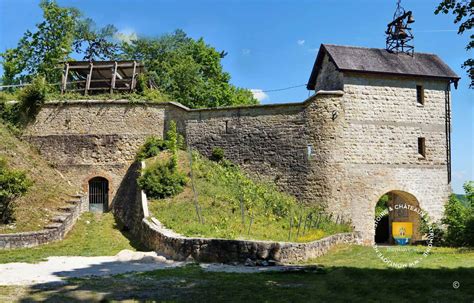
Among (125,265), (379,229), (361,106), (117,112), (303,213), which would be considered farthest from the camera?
(379,229)

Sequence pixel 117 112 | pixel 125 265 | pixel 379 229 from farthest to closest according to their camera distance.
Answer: pixel 379 229 → pixel 117 112 → pixel 125 265

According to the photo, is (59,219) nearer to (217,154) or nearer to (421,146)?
(217,154)

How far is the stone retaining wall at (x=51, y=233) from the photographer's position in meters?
13.5

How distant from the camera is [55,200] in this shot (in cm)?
1784

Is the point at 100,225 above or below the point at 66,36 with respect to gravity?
below

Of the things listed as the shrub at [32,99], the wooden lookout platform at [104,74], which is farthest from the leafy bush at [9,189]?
the wooden lookout platform at [104,74]

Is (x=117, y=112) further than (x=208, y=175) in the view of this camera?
Yes

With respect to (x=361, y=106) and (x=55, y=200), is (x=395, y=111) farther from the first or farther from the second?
(x=55, y=200)

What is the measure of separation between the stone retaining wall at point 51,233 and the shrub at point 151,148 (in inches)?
141

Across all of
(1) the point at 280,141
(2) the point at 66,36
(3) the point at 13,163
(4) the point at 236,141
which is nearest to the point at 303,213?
(1) the point at 280,141

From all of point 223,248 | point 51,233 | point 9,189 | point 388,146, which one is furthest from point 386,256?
point 9,189

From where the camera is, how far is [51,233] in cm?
1484

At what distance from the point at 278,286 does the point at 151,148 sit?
13.6 m

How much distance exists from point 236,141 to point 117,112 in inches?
254
